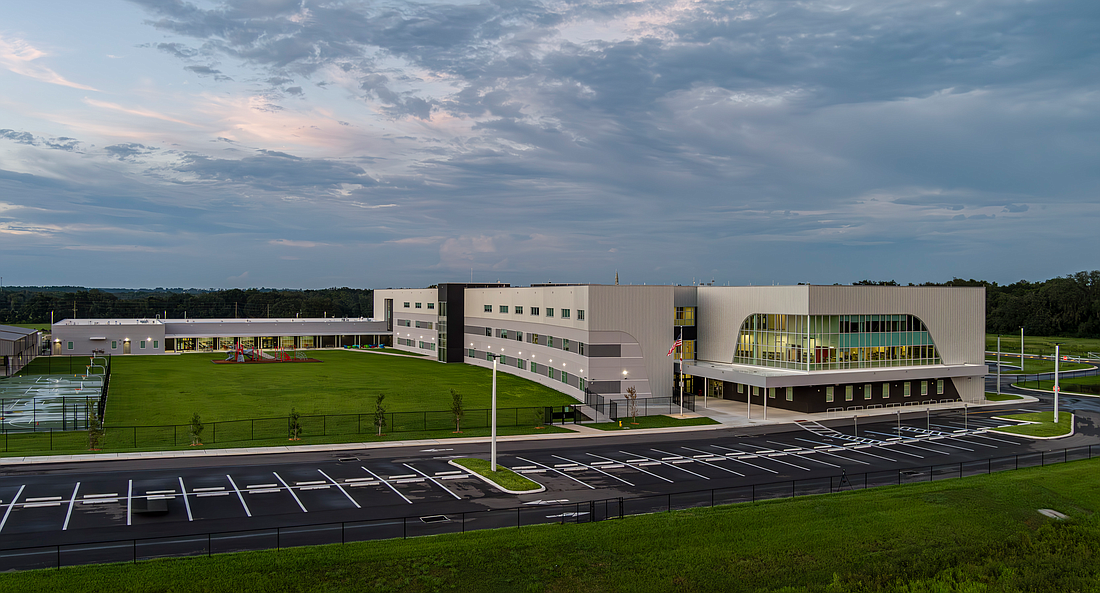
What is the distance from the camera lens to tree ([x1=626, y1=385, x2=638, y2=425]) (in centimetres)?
5634

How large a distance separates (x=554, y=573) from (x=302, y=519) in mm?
11834

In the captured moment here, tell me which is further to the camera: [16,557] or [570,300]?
[570,300]

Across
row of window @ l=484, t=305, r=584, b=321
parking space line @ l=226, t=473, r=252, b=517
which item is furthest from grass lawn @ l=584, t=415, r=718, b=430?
parking space line @ l=226, t=473, r=252, b=517

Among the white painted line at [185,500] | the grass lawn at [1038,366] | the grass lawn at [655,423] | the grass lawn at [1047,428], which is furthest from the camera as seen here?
the grass lawn at [1038,366]

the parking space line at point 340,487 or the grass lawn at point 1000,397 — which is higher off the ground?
the parking space line at point 340,487

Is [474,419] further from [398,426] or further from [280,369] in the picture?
[280,369]

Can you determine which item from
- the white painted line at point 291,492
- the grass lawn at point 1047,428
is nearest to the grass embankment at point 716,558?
the white painted line at point 291,492

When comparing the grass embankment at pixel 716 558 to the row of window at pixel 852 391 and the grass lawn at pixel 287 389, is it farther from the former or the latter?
the grass lawn at pixel 287 389

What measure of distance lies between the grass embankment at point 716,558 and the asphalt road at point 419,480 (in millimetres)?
2874

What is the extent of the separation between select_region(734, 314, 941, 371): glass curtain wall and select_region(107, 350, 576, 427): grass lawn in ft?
60.7

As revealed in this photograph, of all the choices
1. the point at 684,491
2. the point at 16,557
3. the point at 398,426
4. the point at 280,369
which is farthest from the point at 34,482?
the point at 280,369

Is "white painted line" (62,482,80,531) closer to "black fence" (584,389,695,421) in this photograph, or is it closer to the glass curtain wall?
"black fence" (584,389,695,421)

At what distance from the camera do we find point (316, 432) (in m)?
49.3

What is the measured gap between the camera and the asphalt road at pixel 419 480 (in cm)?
2764
